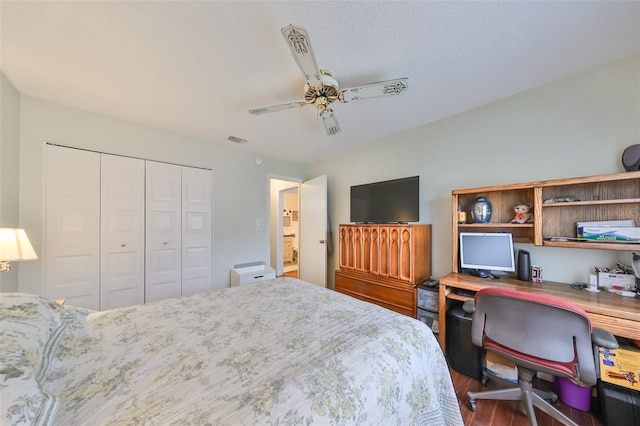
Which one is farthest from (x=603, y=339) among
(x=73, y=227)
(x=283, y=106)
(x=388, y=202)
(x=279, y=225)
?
(x=279, y=225)

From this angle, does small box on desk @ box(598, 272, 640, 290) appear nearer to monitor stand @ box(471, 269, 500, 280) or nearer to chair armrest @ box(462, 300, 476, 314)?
monitor stand @ box(471, 269, 500, 280)

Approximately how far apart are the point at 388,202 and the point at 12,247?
3.09 m

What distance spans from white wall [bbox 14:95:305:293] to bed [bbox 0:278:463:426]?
1.57 m

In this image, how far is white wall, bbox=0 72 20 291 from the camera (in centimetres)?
171

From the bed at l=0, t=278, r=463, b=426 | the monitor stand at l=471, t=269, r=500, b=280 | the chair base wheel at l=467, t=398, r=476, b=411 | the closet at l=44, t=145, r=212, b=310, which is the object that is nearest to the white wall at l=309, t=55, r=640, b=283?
the monitor stand at l=471, t=269, r=500, b=280

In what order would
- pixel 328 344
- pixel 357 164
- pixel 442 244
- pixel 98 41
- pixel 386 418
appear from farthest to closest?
pixel 357 164
pixel 442 244
pixel 98 41
pixel 328 344
pixel 386 418

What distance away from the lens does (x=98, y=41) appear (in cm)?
139

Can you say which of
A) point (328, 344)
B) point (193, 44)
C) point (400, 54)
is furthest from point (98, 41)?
point (328, 344)

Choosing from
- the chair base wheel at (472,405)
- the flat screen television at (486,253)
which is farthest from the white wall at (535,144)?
the chair base wheel at (472,405)

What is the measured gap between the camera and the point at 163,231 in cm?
271

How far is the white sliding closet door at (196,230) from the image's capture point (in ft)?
9.41

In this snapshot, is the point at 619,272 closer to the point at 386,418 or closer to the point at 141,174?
the point at 386,418

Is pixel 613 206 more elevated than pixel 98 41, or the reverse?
pixel 98 41

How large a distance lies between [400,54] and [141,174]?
114 inches
